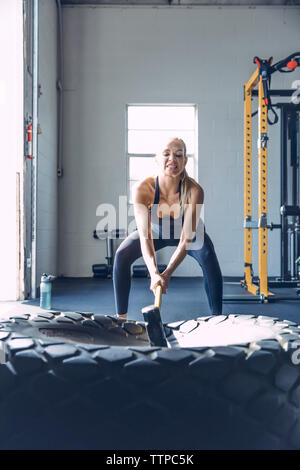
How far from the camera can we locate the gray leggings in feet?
5.73

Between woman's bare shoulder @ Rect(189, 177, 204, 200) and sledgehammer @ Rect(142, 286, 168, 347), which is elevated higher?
woman's bare shoulder @ Rect(189, 177, 204, 200)

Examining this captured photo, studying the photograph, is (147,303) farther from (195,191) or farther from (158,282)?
(158,282)

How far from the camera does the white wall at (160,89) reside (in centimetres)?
472

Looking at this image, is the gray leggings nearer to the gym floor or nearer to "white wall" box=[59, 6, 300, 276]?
the gym floor

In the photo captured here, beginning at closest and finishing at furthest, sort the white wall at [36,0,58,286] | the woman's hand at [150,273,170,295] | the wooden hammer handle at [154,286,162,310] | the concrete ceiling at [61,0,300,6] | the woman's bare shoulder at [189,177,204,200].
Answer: the wooden hammer handle at [154,286,162,310], the woman's hand at [150,273,170,295], the woman's bare shoulder at [189,177,204,200], the white wall at [36,0,58,286], the concrete ceiling at [61,0,300,6]

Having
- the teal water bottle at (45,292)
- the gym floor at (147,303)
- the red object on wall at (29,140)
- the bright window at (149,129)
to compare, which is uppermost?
the bright window at (149,129)

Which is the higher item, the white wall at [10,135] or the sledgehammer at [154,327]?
the white wall at [10,135]

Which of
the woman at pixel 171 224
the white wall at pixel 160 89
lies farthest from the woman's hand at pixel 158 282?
the white wall at pixel 160 89

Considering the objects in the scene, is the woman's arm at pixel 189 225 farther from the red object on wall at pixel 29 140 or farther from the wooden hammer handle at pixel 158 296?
the red object on wall at pixel 29 140

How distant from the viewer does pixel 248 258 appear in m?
3.86

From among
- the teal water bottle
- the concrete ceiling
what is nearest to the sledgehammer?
the teal water bottle

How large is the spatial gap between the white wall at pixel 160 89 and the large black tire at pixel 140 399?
Result: 426cm

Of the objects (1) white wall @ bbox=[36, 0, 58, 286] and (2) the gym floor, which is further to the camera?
(1) white wall @ bbox=[36, 0, 58, 286]

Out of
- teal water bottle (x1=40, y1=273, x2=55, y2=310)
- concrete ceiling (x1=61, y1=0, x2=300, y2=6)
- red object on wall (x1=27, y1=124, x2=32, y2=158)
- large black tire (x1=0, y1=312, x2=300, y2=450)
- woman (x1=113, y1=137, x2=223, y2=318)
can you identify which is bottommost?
teal water bottle (x1=40, y1=273, x2=55, y2=310)
